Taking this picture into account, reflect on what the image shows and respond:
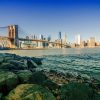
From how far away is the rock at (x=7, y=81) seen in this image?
6.77 metres

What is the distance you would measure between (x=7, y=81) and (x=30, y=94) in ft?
6.22

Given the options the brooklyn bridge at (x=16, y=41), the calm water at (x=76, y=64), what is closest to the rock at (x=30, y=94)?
the calm water at (x=76, y=64)

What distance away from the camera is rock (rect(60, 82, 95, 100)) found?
5.50 m

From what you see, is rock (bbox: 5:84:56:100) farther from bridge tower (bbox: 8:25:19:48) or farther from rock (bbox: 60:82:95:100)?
bridge tower (bbox: 8:25:19:48)

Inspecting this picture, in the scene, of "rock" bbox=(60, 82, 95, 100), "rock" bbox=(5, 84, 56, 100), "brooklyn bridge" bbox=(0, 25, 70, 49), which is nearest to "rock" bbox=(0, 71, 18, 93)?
"rock" bbox=(5, 84, 56, 100)

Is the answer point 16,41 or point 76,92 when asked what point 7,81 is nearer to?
point 76,92

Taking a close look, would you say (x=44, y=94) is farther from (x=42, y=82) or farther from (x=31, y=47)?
(x=31, y=47)

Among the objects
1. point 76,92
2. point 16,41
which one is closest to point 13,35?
point 16,41

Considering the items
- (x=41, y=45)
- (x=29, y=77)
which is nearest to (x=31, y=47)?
(x=41, y=45)

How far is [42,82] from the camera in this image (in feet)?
25.5

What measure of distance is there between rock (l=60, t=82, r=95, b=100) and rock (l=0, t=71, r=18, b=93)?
1.88 metres

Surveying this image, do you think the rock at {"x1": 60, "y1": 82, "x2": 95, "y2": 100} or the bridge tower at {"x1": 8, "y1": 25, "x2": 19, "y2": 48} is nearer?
the rock at {"x1": 60, "y1": 82, "x2": 95, "y2": 100}

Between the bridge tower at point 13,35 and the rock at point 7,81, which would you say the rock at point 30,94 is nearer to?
the rock at point 7,81

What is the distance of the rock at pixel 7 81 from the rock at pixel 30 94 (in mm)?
1485
